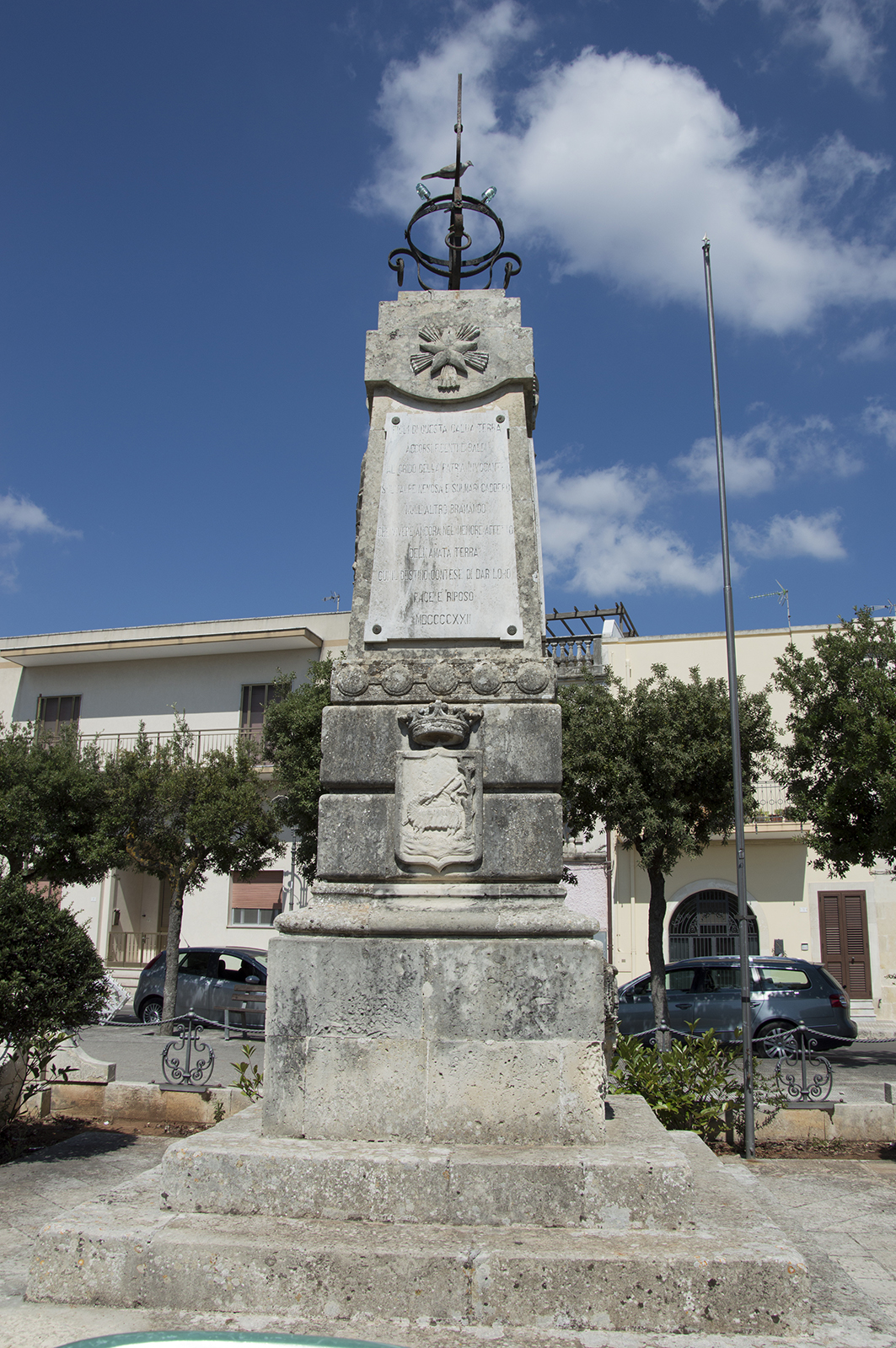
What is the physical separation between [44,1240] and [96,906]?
2186 centimetres

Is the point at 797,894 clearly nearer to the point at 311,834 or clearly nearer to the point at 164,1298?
the point at 311,834

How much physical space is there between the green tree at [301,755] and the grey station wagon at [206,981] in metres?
1.84

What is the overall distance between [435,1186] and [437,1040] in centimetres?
54

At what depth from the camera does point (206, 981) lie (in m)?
15.5

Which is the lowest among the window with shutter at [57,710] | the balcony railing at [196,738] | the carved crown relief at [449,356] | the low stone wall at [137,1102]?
the low stone wall at [137,1102]

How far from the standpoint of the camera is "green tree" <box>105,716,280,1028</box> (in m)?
16.4

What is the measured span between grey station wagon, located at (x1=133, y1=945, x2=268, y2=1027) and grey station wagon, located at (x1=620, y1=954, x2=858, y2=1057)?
5897 millimetres

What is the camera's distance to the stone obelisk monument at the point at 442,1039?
3.06 meters

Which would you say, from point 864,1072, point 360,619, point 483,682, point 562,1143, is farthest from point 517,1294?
point 864,1072

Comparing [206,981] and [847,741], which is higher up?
[847,741]

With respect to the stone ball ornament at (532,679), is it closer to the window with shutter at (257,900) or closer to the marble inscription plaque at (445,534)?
the marble inscription plaque at (445,534)

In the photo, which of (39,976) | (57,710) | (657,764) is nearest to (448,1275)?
(39,976)

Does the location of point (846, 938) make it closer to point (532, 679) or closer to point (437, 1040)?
point (532, 679)

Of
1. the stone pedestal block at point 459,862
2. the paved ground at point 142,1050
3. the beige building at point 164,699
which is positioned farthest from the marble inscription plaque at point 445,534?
the beige building at point 164,699
